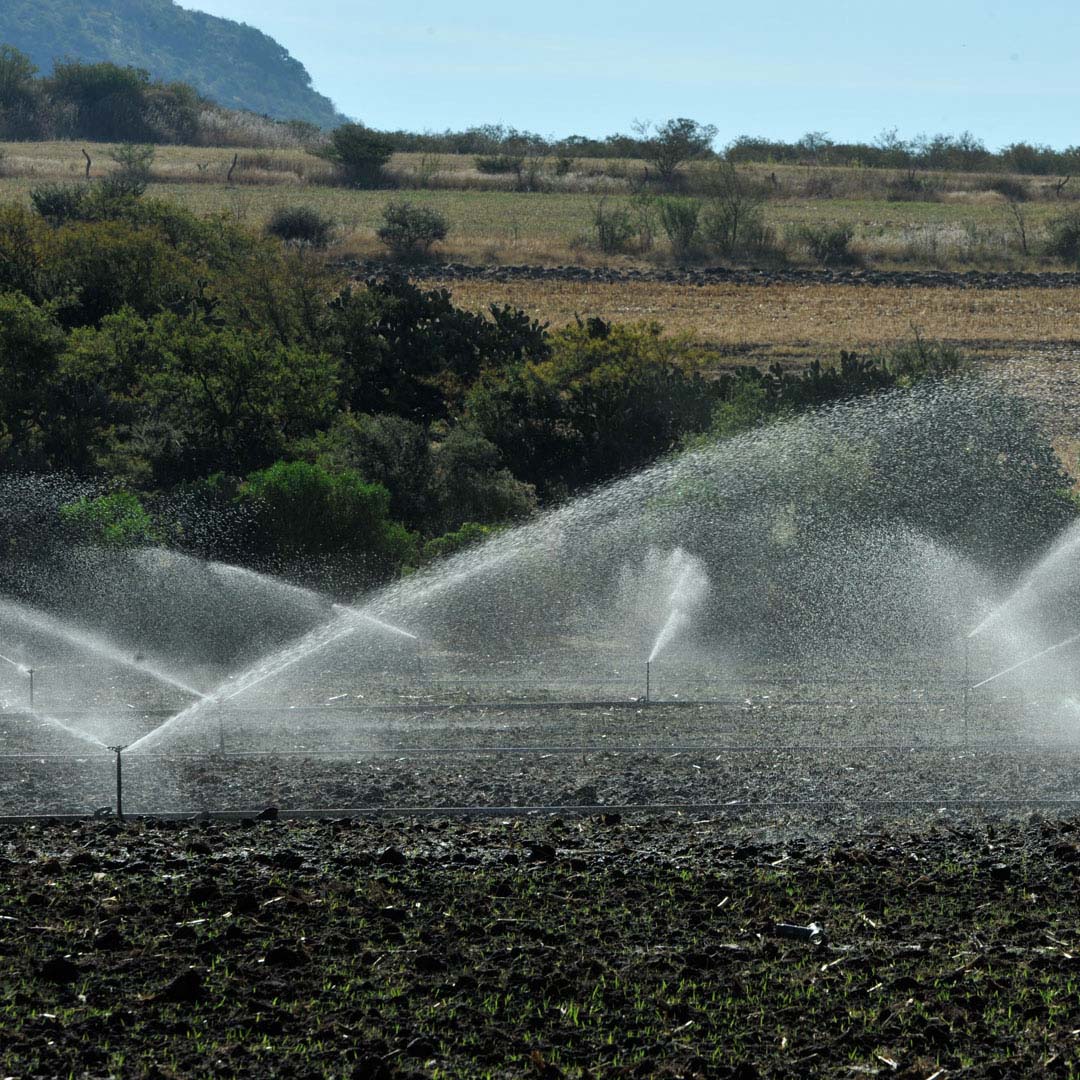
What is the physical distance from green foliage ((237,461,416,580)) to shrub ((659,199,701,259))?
140 ft

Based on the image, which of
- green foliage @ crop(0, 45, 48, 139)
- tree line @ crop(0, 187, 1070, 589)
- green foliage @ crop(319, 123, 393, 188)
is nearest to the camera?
tree line @ crop(0, 187, 1070, 589)

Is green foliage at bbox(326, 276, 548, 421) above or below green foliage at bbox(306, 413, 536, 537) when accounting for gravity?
above

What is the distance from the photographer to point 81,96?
114875 millimetres

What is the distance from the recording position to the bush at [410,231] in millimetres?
64569

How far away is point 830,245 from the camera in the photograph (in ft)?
221

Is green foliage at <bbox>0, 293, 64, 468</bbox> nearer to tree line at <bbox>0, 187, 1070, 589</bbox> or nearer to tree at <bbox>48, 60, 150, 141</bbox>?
tree line at <bbox>0, 187, 1070, 589</bbox>

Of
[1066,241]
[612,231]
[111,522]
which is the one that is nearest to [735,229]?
[612,231]

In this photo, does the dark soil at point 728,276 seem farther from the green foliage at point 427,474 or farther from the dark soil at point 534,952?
the dark soil at point 534,952

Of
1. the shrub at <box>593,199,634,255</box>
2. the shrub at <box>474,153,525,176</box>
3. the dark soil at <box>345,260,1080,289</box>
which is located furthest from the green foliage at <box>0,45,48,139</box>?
the dark soil at <box>345,260,1080,289</box>

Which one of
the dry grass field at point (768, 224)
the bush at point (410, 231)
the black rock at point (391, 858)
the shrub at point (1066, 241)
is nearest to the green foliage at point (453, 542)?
the black rock at point (391, 858)

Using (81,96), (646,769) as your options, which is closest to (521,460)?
(646,769)

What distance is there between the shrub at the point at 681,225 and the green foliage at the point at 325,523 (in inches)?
1686

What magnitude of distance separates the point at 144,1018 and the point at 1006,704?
555 inches

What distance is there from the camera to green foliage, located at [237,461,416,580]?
1056 inches
